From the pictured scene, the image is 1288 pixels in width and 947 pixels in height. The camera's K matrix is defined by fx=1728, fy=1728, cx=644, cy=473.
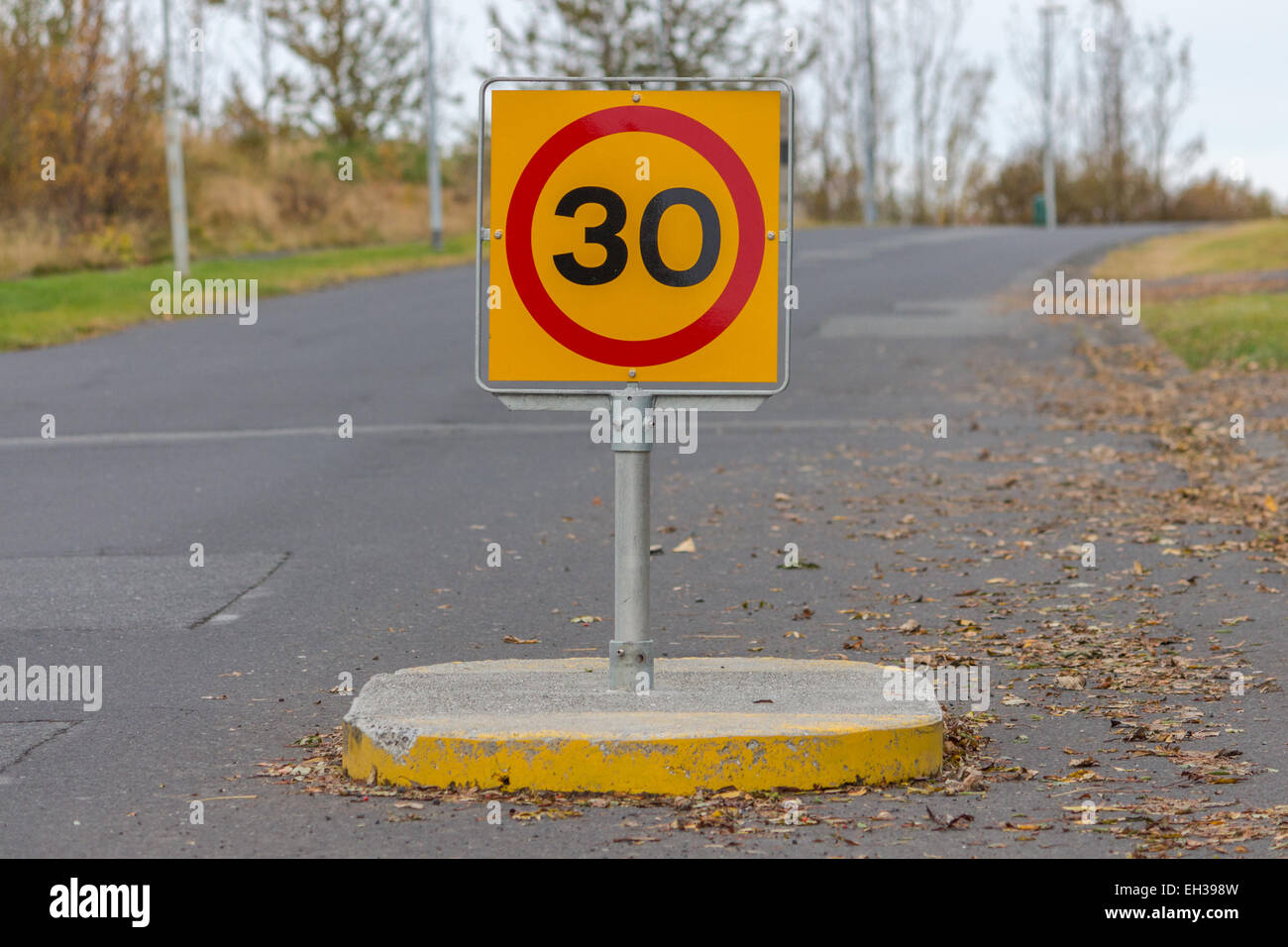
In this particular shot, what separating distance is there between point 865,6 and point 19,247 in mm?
44816

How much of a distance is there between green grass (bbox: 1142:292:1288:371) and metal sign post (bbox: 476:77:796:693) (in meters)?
12.4

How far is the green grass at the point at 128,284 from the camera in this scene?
20.5 meters

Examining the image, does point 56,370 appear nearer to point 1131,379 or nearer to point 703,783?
point 1131,379

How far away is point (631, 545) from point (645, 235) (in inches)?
35.8

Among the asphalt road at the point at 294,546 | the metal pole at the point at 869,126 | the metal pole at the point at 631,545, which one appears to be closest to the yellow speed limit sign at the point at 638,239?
the metal pole at the point at 631,545

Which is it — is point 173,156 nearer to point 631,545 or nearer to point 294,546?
point 294,546

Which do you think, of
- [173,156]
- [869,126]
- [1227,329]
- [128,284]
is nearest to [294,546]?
[1227,329]

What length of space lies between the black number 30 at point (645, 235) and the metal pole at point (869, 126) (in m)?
58.5

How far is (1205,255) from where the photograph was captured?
34.0m

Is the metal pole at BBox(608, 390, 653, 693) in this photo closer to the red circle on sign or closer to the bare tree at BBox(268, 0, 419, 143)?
the red circle on sign

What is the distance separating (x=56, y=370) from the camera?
56.2ft

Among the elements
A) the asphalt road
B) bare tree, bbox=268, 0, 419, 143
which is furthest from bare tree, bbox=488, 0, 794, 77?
the asphalt road

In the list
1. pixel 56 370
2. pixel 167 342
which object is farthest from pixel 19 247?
pixel 56 370
